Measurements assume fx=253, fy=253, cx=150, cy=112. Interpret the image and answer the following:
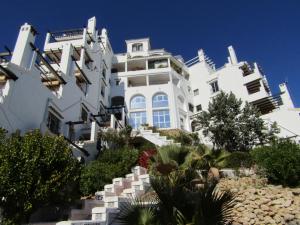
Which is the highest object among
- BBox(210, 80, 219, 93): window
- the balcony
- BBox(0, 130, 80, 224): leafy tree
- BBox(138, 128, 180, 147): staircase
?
the balcony

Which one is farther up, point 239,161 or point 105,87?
point 105,87

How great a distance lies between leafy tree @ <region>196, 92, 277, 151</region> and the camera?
75.2ft

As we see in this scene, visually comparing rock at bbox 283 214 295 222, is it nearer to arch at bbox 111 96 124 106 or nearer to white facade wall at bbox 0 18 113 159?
white facade wall at bbox 0 18 113 159

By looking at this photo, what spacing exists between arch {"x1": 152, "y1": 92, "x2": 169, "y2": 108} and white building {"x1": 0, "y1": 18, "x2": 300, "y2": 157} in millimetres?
143

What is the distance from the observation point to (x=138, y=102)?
36719mm

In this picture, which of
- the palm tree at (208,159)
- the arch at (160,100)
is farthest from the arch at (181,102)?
the palm tree at (208,159)

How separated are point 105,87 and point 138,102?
17.0ft

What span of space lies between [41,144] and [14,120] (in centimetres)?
637

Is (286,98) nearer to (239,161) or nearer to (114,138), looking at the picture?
(239,161)

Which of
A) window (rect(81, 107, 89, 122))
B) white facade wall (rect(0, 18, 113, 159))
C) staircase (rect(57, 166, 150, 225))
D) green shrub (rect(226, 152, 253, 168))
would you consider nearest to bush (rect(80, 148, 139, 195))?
staircase (rect(57, 166, 150, 225))

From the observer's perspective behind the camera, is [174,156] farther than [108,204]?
Yes

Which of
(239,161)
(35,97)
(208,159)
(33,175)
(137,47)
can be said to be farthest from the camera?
(137,47)

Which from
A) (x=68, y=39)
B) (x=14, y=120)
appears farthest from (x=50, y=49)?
(x=14, y=120)

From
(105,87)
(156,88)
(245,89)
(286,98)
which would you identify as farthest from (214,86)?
(105,87)
